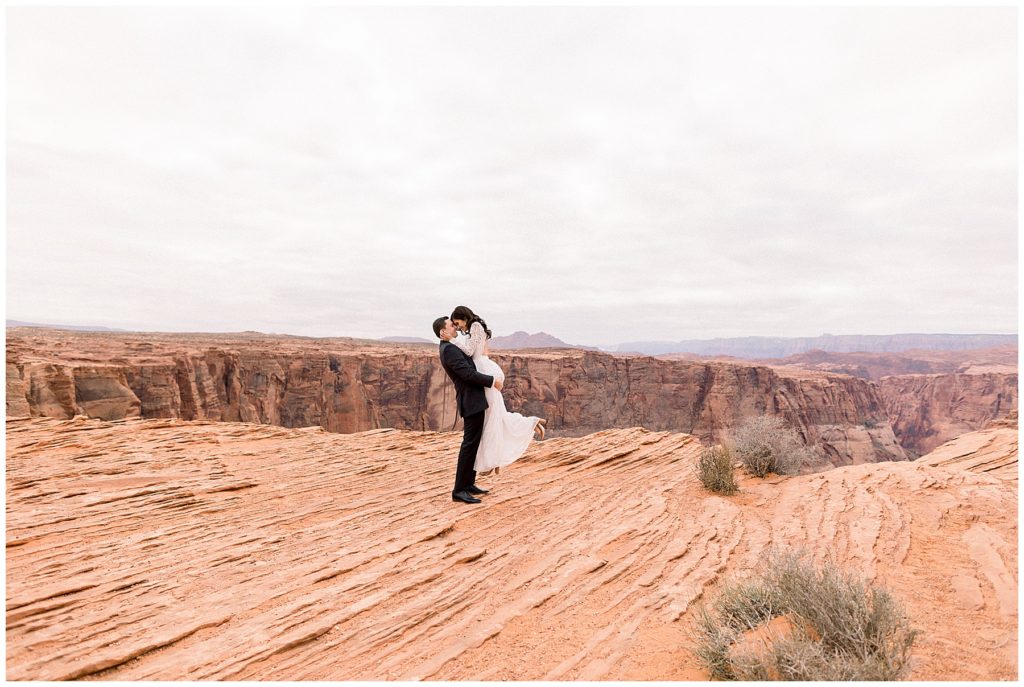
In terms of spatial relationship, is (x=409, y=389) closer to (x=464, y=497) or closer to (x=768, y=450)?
(x=768, y=450)

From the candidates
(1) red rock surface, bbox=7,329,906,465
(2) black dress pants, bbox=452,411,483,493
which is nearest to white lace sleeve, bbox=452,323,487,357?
(2) black dress pants, bbox=452,411,483,493

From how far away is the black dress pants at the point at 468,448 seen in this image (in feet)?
20.6

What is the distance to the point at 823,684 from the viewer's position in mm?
2262

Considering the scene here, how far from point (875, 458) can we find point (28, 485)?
2953 inches

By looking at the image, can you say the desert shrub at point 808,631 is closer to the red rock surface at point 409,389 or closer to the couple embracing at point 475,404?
the couple embracing at point 475,404

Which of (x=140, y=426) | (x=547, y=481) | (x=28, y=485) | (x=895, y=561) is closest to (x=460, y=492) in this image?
(x=547, y=481)

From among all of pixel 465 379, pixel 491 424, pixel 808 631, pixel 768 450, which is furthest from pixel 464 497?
pixel 768 450

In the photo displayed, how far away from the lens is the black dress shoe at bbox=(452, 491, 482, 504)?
250 inches

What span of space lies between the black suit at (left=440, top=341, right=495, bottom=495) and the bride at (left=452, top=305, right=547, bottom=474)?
96 mm

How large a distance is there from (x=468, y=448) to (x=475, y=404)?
1.99ft

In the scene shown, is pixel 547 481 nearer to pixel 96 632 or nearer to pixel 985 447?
pixel 96 632

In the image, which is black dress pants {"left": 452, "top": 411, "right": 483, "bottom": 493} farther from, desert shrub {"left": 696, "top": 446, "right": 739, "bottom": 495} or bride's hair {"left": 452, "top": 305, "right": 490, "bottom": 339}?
desert shrub {"left": 696, "top": 446, "right": 739, "bottom": 495}

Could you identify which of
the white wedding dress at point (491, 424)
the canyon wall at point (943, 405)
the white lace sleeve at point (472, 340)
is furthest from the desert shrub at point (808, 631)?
the canyon wall at point (943, 405)

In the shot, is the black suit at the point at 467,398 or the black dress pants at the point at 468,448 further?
the black dress pants at the point at 468,448
